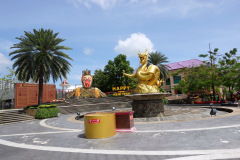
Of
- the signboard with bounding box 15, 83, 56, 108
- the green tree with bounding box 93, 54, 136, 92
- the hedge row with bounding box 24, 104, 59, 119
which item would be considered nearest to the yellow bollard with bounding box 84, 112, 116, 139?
the hedge row with bounding box 24, 104, 59, 119

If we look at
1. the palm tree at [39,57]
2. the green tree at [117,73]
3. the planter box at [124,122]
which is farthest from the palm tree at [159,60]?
the planter box at [124,122]

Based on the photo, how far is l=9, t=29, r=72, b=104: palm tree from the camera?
77.0ft

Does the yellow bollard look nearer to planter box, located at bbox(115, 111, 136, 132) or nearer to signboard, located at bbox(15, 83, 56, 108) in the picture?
planter box, located at bbox(115, 111, 136, 132)

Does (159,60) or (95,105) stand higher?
(159,60)

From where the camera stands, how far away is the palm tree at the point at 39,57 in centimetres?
2348

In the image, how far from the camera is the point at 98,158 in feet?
20.2

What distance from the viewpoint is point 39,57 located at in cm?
2375

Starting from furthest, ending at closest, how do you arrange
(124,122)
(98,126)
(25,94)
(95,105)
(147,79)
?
(25,94), (95,105), (147,79), (124,122), (98,126)

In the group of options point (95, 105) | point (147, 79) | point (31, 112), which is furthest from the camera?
point (95, 105)

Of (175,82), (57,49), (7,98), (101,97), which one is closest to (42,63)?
(57,49)

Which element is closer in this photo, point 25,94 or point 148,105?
point 148,105

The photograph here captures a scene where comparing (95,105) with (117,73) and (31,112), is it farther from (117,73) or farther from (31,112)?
(117,73)

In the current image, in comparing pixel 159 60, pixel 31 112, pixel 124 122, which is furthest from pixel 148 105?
pixel 159 60

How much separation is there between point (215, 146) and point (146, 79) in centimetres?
1068
